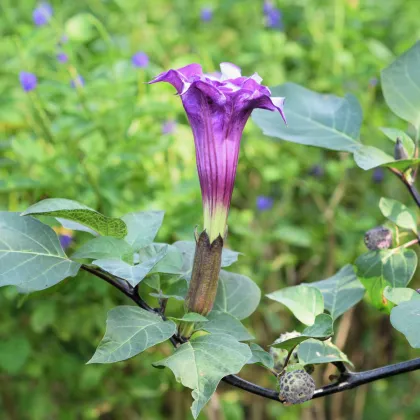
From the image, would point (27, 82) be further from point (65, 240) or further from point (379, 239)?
point (379, 239)

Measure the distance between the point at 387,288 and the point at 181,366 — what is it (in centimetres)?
22

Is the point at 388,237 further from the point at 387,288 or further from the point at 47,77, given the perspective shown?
the point at 47,77

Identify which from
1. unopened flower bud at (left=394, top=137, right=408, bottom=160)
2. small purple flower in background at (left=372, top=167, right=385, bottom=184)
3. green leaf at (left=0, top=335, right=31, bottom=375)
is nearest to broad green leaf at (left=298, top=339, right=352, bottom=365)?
unopened flower bud at (left=394, top=137, right=408, bottom=160)

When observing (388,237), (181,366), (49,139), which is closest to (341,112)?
(388,237)

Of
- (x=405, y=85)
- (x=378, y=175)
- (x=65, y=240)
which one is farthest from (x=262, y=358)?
(x=378, y=175)

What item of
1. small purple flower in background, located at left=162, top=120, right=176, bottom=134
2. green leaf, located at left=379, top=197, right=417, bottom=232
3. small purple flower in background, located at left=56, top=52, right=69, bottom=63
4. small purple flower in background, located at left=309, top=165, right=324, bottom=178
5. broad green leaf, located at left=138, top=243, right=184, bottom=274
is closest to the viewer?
broad green leaf, located at left=138, top=243, right=184, bottom=274

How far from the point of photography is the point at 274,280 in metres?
1.96

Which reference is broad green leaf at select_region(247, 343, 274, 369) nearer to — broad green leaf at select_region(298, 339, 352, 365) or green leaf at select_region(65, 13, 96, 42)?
broad green leaf at select_region(298, 339, 352, 365)

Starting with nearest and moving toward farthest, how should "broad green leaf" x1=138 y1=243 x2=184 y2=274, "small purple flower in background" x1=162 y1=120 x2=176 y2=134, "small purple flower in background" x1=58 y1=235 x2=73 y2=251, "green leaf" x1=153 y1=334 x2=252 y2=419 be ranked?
"green leaf" x1=153 y1=334 x2=252 y2=419 < "broad green leaf" x1=138 y1=243 x2=184 y2=274 < "small purple flower in background" x1=58 y1=235 x2=73 y2=251 < "small purple flower in background" x1=162 y1=120 x2=176 y2=134

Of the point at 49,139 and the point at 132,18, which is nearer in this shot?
the point at 49,139

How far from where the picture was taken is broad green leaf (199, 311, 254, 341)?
0.70 metres

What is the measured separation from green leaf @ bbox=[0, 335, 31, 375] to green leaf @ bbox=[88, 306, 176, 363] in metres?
1.02

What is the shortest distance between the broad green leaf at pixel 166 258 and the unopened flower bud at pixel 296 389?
0.50ft

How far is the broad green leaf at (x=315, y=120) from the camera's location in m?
0.85
